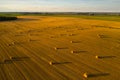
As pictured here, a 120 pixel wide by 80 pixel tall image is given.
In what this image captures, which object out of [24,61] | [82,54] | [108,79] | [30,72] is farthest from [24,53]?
[108,79]

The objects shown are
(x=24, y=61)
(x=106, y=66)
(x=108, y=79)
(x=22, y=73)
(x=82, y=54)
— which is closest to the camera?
(x=108, y=79)

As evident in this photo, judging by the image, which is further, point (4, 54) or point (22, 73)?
point (4, 54)

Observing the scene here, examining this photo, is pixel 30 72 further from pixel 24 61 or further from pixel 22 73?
pixel 24 61

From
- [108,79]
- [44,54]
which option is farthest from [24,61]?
[108,79]

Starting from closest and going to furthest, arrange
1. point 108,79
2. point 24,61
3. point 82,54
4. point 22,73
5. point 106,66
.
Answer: point 108,79 < point 22,73 < point 106,66 < point 24,61 < point 82,54

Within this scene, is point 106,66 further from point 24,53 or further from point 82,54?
point 24,53

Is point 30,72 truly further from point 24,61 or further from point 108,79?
point 108,79

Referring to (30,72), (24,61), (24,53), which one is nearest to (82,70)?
(30,72)

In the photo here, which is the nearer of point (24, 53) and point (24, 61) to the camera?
point (24, 61)
